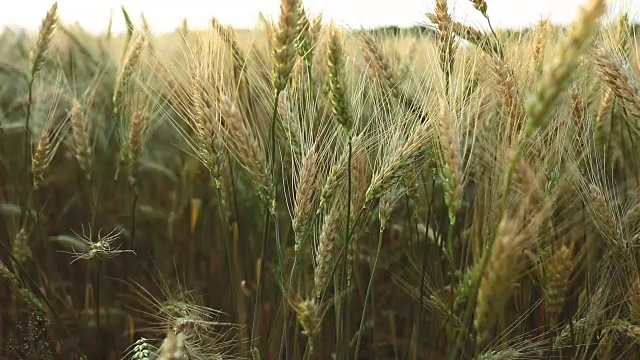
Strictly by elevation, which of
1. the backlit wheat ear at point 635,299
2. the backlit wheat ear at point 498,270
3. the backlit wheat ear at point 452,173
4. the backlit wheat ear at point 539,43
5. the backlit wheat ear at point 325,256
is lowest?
the backlit wheat ear at point 635,299

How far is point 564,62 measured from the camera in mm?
742

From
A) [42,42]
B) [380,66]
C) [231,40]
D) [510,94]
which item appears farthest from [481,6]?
[42,42]

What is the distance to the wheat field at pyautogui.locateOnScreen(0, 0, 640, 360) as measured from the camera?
1039 millimetres

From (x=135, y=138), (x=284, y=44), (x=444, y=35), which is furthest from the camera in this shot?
(x=135, y=138)

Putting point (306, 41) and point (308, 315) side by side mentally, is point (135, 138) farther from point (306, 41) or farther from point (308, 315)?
point (308, 315)

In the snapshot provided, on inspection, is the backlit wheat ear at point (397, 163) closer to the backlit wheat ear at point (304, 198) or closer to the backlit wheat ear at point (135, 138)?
the backlit wheat ear at point (304, 198)

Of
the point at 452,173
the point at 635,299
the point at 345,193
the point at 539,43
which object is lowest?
the point at 635,299

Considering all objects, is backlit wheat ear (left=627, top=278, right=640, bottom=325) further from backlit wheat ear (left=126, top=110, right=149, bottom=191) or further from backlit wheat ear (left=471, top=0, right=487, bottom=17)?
backlit wheat ear (left=126, top=110, right=149, bottom=191)

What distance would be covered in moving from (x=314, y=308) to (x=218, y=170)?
0.97 ft

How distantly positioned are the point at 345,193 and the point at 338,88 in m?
0.30

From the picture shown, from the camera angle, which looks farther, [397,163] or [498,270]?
[397,163]

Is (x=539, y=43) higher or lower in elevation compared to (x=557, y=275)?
higher

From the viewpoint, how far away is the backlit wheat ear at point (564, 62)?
74 centimetres

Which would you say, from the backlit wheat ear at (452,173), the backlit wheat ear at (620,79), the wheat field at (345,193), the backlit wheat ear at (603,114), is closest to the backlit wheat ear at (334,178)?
the wheat field at (345,193)
